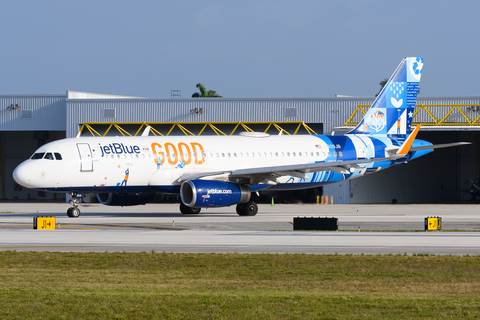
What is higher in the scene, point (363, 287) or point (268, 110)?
point (268, 110)

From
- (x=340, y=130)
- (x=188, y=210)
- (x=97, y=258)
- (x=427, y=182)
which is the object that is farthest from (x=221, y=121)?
(x=97, y=258)

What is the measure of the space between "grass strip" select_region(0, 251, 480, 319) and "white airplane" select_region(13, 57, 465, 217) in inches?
572

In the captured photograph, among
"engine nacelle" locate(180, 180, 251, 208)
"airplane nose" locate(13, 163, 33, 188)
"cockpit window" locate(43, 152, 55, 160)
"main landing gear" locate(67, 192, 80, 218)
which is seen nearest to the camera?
"airplane nose" locate(13, 163, 33, 188)

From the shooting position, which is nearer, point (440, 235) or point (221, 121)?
point (440, 235)

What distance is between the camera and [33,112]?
57469mm

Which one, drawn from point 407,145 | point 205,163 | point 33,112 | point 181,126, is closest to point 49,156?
point 205,163

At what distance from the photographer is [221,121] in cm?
5447

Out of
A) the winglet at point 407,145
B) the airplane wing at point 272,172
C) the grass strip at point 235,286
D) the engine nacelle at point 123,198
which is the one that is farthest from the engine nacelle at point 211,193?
the grass strip at point 235,286

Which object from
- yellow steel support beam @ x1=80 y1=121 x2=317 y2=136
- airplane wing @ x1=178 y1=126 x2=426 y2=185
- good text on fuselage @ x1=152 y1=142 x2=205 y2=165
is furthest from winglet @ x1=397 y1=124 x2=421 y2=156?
yellow steel support beam @ x1=80 y1=121 x2=317 y2=136

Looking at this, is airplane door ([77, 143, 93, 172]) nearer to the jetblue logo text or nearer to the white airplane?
the white airplane

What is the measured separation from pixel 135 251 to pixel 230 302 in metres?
7.89

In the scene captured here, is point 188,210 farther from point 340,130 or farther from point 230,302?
point 230,302

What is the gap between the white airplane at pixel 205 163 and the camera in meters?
32.7

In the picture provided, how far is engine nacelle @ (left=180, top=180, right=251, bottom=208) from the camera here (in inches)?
1265
